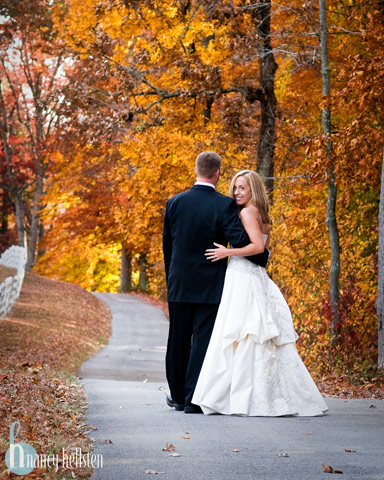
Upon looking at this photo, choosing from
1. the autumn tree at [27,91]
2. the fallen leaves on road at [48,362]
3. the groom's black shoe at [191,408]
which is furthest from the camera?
the autumn tree at [27,91]

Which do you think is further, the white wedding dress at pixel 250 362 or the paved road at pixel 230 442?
the white wedding dress at pixel 250 362

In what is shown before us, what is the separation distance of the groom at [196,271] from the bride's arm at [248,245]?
62mm

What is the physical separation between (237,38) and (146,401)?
38.4ft

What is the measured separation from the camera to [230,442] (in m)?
5.71

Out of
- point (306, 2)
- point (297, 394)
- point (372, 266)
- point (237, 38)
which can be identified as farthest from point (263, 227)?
point (237, 38)

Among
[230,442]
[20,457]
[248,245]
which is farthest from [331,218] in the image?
[20,457]

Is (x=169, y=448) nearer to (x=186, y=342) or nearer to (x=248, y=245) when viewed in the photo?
(x=186, y=342)

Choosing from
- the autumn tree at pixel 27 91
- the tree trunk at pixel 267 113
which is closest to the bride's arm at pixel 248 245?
the tree trunk at pixel 267 113

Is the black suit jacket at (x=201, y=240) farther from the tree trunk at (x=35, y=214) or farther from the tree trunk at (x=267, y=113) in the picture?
the tree trunk at (x=35, y=214)

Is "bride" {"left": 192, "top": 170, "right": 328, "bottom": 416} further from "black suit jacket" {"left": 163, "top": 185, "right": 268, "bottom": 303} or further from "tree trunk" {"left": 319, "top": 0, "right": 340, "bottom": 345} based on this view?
"tree trunk" {"left": 319, "top": 0, "right": 340, "bottom": 345}

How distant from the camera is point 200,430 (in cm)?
625

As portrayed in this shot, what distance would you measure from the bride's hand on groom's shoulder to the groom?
56mm

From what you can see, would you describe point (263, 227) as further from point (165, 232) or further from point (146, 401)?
point (146, 401)

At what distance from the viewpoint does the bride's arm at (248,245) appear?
7434 mm
